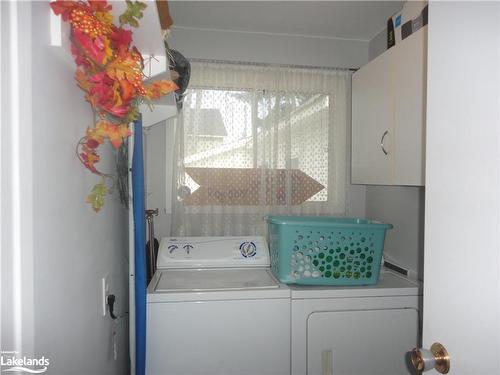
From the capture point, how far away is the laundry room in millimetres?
597

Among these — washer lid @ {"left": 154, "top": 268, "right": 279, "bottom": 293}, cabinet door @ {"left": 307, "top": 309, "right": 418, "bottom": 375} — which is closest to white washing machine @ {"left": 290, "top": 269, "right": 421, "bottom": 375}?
cabinet door @ {"left": 307, "top": 309, "right": 418, "bottom": 375}

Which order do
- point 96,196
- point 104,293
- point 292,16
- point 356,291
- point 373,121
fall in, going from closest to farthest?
point 96,196, point 104,293, point 356,291, point 373,121, point 292,16

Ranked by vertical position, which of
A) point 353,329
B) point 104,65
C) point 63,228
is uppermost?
point 104,65

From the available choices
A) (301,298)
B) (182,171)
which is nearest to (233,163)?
(182,171)

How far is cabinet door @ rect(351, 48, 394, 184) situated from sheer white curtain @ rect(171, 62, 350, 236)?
429mm

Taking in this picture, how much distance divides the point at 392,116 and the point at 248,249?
1.08m

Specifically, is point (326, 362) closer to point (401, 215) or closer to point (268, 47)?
point (401, 215)

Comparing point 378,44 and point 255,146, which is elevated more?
point 378,44

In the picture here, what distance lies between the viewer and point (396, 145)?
150cm

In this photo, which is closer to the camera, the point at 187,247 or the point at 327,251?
the point at 327,251

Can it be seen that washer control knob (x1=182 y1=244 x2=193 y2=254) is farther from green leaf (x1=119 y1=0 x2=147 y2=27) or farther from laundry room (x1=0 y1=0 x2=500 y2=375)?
green leaf (x1=119 y1=0 x2=147 y2=27)

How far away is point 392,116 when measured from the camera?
1.54 meters

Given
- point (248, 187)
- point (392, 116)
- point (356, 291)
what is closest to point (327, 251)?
point (356, 291)

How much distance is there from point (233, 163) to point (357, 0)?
128 cm
